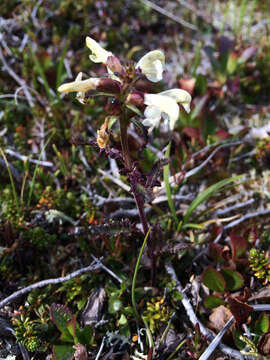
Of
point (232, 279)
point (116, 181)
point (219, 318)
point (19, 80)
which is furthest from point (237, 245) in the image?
point (19, 80)

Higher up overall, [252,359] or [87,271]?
[87,271]

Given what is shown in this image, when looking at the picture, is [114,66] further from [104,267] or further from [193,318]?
[193,318]

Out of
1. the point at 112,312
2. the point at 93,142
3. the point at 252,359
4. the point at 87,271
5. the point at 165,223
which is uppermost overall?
the point at 93,142

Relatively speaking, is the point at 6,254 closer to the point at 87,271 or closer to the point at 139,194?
the point at 87,271

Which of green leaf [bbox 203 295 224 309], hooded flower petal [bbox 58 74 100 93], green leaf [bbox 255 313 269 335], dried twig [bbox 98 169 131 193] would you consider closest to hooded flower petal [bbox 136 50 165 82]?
hooded flower petal [bbox 58 74 100 93]

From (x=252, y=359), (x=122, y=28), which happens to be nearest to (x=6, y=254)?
(x=252, y=359)

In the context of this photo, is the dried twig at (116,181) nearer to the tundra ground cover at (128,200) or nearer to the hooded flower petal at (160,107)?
the tundra ground cover at (128,200)
